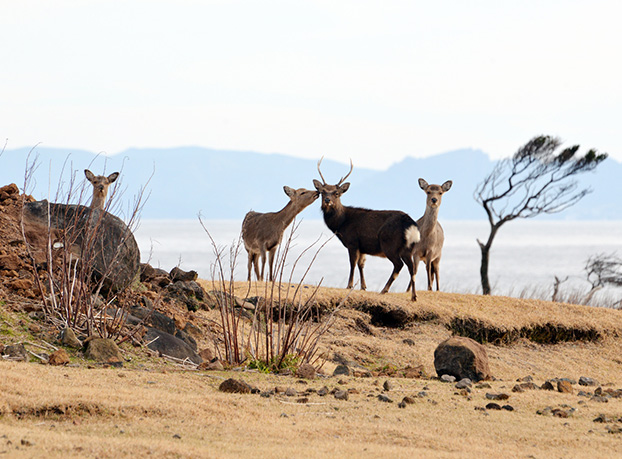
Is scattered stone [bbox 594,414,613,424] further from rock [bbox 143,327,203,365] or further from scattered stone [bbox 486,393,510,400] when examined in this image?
rock [bbox 143,327,203,365]

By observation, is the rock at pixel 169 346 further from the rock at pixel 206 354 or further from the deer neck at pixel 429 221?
the deer neck at pixel 429 221

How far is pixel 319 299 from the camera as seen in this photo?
1095 centimetres

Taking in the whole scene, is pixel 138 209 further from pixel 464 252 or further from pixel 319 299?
pixel 464 252

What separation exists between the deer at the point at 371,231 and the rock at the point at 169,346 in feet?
14.8

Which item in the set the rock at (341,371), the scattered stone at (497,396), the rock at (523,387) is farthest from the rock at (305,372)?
the rock at (523,387)

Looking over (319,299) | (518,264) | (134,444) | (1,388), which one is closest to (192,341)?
(319,299)

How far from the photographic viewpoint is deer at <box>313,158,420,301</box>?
39.9ft

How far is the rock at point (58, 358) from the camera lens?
6.86 meters

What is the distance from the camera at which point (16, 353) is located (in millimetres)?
6906

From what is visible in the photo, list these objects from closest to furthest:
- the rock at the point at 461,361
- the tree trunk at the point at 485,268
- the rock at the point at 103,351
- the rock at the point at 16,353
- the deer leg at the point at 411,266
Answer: the rock at the point at 16,353, the rock at the point at 103,351, the rock at the point at 461,361, the deer leg at the point at 411,266, the tree trunk at the point at 485,268

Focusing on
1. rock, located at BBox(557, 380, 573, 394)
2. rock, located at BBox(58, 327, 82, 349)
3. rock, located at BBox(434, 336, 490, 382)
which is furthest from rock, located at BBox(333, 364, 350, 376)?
rock, located at BBox(58, 327, 82, 349)

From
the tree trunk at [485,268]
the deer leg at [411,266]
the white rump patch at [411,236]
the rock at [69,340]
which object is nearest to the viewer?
the rock at [69,340]

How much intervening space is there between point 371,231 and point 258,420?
748 centimetres

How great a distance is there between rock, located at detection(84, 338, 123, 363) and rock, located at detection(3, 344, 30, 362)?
1.84ft
